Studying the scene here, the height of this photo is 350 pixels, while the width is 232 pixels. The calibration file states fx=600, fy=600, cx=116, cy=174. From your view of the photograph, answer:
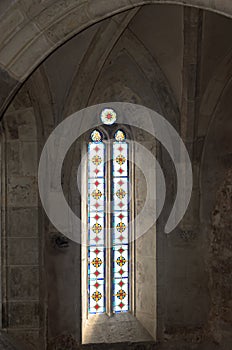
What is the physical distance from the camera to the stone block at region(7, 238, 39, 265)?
7.47 metres

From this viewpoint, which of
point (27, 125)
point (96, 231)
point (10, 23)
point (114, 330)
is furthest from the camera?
point (96, 231)

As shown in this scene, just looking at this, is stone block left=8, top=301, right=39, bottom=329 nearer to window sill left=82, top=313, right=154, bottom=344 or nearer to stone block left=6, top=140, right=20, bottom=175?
window sill left=82, top=313, right=154, bottom=344

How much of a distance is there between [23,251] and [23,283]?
40cm

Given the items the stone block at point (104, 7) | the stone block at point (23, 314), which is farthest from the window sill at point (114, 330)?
the stone block at point (104, 7)

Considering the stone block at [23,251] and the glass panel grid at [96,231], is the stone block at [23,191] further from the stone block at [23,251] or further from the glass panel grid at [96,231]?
the glass panel grid at [96,231]

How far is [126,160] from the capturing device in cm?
830

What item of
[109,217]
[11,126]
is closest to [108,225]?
[109,217]

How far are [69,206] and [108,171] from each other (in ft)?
2.86

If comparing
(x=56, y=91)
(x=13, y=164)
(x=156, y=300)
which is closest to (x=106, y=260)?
(x=156, y=300)

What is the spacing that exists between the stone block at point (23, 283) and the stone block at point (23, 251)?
83mm

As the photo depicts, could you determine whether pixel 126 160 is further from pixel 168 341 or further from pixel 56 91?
pixel 168 341

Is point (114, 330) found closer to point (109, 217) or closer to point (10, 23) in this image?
point (109, 217)

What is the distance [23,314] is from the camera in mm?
7457

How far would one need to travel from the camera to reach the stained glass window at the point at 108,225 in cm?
822
